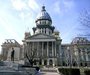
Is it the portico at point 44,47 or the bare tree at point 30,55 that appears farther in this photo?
the portico at point 44,47

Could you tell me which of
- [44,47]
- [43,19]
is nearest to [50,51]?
[44,47]

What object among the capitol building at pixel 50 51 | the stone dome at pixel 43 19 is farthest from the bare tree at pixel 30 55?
the stone dome at pixel 43 19

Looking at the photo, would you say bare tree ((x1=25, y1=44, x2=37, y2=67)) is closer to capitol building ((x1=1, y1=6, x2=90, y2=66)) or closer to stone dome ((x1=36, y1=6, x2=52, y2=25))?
capitol building ((x1=1, y1=6, x2=90, y2=66))

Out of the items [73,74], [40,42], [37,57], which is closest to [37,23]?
[40,42]

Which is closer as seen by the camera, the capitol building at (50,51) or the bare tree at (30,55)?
the bare tree at (30,55)

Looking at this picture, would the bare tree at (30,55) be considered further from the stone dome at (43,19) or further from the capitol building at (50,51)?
the stone dome at (43,19)

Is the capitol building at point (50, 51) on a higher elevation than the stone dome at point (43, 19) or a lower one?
lower

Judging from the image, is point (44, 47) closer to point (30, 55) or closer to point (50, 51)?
Answer: point (50, 51)

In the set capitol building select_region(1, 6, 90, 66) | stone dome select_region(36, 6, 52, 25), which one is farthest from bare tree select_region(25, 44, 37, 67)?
stone dome select_region(36, 6, 52, 25)

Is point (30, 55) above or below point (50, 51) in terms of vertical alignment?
below

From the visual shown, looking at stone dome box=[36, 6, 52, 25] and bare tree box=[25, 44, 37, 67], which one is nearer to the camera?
bare tree box=[25, 44, 37, 67]

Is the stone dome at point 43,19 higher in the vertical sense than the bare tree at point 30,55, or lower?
higher

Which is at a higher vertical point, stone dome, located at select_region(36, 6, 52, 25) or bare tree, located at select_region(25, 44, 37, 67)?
stone dome, located at select_region(36, 6, 52, 25)

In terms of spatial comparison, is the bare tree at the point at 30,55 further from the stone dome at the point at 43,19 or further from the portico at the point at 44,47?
the stone dome at the point at 43,19
